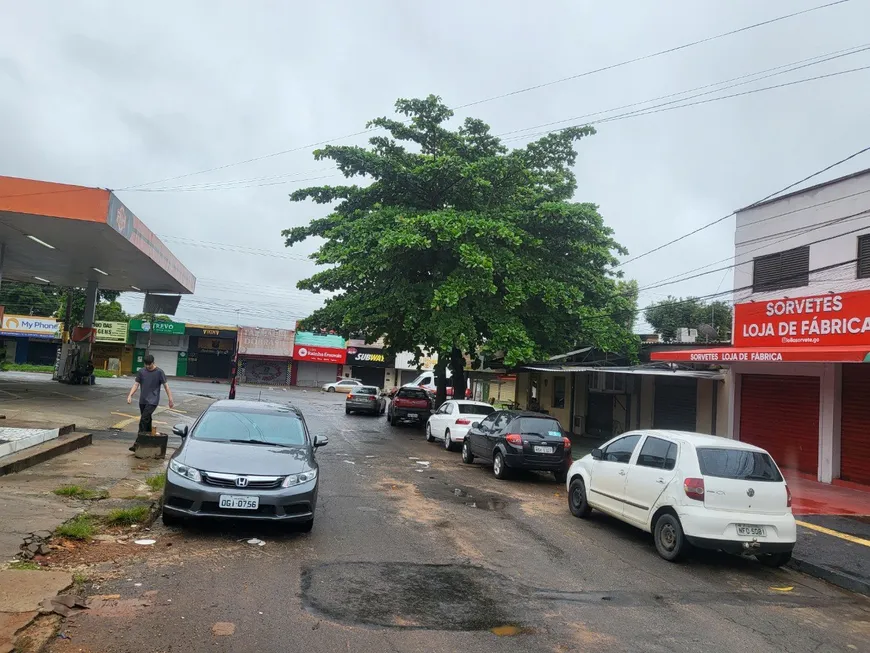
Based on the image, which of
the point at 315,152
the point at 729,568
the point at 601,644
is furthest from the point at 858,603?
the point at 315,152

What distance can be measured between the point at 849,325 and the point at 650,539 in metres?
7.58

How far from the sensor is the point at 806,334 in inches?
561

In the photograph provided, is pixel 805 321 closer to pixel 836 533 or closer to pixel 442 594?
pixel 836 533

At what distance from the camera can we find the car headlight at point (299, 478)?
741 cm

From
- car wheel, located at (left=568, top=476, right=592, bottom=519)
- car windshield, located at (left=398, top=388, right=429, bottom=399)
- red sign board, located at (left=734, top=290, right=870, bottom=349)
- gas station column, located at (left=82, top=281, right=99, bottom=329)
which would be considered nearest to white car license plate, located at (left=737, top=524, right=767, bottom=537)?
car wheel, located at (left=568, top=476, right=592, bottom=519)

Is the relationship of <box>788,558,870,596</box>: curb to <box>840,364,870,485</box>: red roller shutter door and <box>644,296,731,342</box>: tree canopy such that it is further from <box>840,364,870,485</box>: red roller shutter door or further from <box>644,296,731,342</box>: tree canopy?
<box>644,296,731,342</box>: tree canopy

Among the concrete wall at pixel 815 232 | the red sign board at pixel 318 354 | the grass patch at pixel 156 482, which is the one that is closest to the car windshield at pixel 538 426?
the grass patch at pixel 156 482

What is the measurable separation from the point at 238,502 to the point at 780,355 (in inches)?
451

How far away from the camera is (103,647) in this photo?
4285 mm

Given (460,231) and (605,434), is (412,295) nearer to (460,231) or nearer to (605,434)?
(460,231)

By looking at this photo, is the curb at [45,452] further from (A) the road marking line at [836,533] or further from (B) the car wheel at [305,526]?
(A) the road marking line at [836,533]

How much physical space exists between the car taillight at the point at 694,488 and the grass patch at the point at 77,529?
6560 mm

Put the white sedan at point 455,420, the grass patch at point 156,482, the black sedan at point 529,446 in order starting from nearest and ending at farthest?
the grass patch at point 156,482
the black sedan at point 529,446
the white sedan at point 455,420

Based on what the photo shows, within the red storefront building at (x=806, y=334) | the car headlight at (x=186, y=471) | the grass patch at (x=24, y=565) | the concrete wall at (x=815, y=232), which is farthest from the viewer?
the concrete wall at (x=815, y=232)
